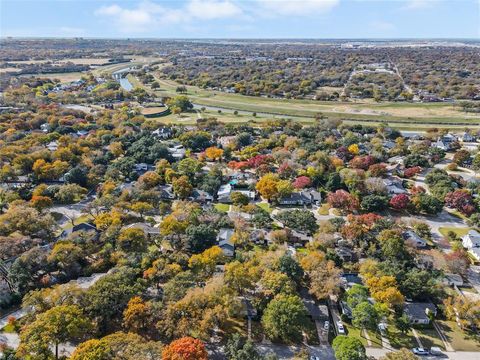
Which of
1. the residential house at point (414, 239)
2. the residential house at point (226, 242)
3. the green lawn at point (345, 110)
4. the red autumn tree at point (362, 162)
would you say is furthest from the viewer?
the green lawn at point (345, 110)

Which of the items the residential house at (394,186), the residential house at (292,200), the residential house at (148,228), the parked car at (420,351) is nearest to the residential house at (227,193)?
the residential house at (292,200)

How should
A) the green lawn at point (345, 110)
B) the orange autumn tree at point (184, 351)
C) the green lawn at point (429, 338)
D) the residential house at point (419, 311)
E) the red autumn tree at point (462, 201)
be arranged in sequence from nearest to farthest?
the orange autumn tree at point (184, 351), the green lawn at point (429, 338), the residential house at point (419, 311), the red autumn tree at point (462, 201), the green lawn at point (345, 110)

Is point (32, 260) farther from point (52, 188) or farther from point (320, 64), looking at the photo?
point (320, 64)

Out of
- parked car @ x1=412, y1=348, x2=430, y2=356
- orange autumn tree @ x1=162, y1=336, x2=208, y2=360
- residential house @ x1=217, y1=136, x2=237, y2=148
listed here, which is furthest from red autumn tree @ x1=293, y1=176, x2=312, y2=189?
orange autumn tree @ x1=162, y1=336, x2=208, y2=360

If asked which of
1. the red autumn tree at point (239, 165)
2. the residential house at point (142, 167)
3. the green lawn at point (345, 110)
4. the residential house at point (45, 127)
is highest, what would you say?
the green lawn at point (345, 110)

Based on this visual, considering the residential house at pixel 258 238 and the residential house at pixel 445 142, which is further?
the residential house at pixel 445 142

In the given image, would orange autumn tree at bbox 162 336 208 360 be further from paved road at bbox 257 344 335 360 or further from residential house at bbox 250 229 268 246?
residential house at bbox 250 229 268 246

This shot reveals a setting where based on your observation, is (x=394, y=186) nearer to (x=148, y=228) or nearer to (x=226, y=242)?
(x=226, y=242)

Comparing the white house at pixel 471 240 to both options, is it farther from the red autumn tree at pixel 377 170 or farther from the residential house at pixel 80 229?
the residential house at pixel 80 229
